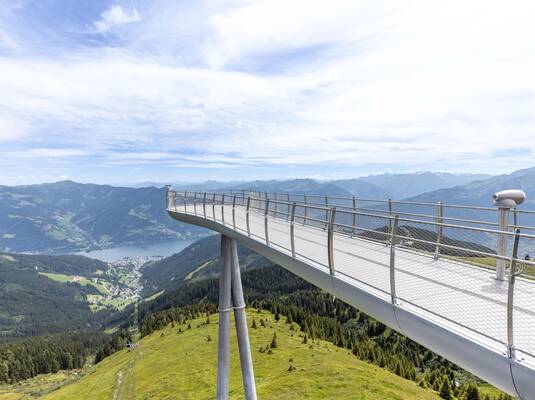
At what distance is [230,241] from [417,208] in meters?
11.3

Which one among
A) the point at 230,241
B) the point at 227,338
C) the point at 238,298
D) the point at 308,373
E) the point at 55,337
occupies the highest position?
the point at 230,241

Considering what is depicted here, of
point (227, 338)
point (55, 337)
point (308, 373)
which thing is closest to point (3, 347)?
point (55, 337)

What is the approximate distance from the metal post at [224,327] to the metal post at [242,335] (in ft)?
1.26

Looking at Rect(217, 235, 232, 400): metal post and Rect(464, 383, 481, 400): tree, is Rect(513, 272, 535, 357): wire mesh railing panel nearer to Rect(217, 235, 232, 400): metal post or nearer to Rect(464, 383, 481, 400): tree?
Rect(217, 235, 232, 400): metal post

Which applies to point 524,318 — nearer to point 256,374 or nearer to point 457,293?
point 457,293

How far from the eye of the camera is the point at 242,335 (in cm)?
2289

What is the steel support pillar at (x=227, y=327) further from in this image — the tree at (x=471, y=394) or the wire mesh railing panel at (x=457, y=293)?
the tree at (x=471, y=394)

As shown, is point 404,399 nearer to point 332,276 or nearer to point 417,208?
point 417,208

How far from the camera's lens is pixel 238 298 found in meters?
23.7

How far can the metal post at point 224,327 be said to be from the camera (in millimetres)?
22953

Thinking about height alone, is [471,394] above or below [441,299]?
below

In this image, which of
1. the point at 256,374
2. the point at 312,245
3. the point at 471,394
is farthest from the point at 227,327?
the point at 471,394

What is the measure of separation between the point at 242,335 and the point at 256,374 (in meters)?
69.8

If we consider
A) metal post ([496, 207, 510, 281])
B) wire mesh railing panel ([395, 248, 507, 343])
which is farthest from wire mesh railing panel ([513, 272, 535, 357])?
metal post ([496, 207, 510, 281])
